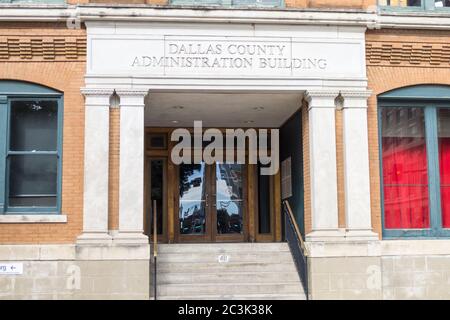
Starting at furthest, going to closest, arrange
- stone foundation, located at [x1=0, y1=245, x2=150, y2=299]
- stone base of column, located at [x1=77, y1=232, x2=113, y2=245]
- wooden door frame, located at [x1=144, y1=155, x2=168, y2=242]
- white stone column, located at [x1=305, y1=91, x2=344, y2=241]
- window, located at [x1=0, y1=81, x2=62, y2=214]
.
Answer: wooden door frame, located at [x1=144, y1=155, x2=168, y2=242] < white stone column, located at [x1=305, y1=91, x2=344, y2=241] < window, located at [x1=0, y1=81, x2=62, y2=214] < stone base of column, located at [x1=77, y1=232, x2=113, y2=245] < stone foundation, located at [x1=0, y1=245, x2=150, y2=299]

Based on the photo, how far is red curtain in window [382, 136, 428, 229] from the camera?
12672mm

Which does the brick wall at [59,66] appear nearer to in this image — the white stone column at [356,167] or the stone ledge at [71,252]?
the stone ledge at [71,252]

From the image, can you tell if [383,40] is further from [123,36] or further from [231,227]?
[231,227]

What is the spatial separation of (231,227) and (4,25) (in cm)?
738

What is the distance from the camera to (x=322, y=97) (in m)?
12.3

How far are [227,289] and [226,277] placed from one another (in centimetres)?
39

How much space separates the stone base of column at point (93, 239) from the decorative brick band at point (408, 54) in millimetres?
6073

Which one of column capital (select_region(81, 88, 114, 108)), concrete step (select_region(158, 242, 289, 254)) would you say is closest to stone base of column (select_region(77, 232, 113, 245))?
concrete step (select_region(158, 242, 289, 254))

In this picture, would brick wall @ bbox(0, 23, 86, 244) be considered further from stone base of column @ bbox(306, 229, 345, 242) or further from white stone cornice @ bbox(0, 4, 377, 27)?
stone base of column @ bbox(306, 229, 345, 242)

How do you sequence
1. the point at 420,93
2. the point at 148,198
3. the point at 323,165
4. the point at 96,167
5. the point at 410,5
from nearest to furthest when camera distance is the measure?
the point at 96,167 < the point at 323,165 < the point at 420,93 < the point at 410,5 < the point at 148,198

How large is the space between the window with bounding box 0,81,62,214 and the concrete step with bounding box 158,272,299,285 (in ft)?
8.37

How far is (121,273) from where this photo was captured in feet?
37.5

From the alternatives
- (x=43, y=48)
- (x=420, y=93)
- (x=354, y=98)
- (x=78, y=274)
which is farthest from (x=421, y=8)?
(x=78, y=274)

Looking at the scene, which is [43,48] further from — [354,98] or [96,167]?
[354,98]
